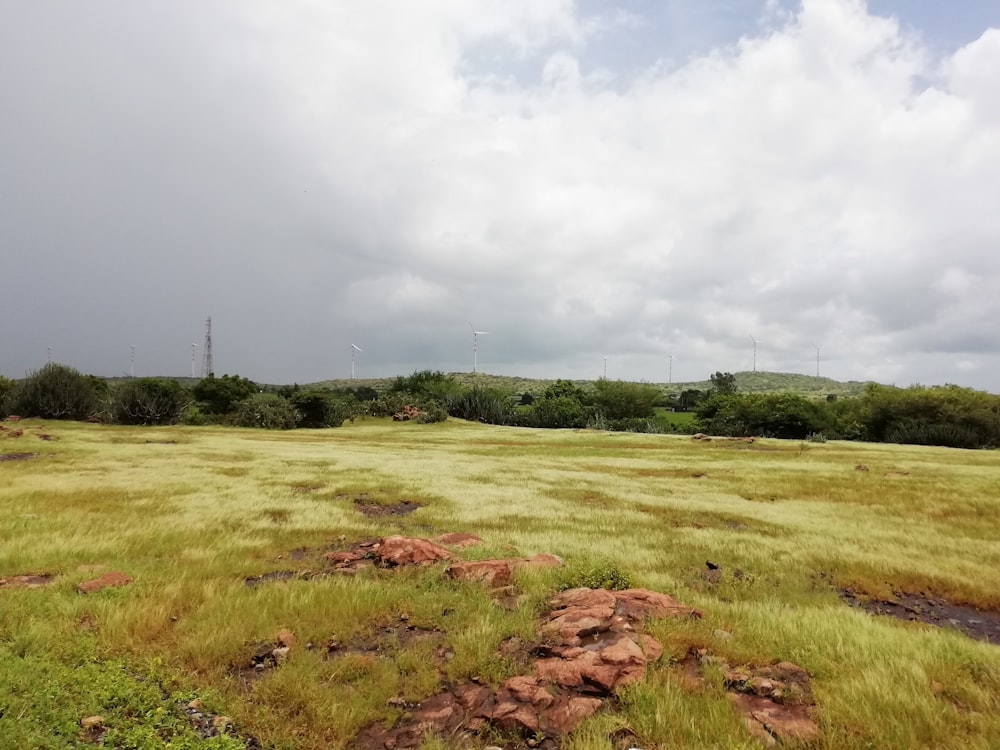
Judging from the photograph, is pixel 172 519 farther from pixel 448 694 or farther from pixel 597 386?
pixel 597 386

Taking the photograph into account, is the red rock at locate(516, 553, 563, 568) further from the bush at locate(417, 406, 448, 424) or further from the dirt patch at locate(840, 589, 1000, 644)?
the bush at locate(417, 406, 448, 424)

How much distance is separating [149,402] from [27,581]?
65.0 meters

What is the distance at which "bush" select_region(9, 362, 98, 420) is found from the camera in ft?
206

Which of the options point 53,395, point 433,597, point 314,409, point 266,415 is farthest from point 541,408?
point 433,597

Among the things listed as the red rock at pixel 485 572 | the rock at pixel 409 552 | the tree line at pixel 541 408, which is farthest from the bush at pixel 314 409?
the red rock at pixel 485 572

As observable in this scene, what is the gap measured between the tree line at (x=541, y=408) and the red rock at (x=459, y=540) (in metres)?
64.3

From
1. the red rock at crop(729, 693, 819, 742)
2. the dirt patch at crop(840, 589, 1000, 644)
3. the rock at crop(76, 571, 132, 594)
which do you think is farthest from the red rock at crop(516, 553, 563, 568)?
the rock at crop(76, 571, 132, 594)

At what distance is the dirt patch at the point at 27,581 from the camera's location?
9781 mm

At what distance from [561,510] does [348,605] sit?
13.0 metres

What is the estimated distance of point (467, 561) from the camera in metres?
11.9

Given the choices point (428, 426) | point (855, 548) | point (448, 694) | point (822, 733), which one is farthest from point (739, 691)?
point (428, 426)

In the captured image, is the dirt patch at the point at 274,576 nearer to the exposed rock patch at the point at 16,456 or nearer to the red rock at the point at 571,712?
the red rock at the point at 571,712

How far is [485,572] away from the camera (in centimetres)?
1119

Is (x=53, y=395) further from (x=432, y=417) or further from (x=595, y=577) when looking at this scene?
(x=595, y=577)
